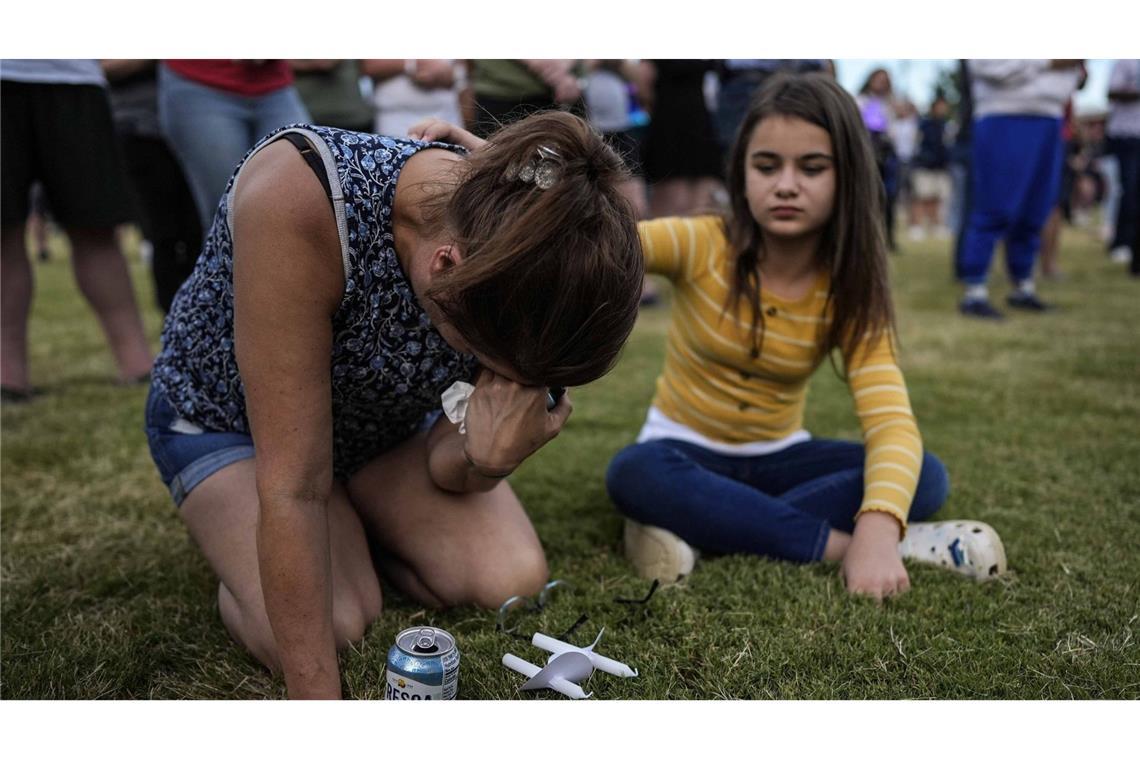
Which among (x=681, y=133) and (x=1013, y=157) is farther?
(x=681, y=133)

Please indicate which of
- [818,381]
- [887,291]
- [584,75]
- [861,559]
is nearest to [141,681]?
[861,559]

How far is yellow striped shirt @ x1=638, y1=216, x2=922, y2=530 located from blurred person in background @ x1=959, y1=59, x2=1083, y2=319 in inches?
138

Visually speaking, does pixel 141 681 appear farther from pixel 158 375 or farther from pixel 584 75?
pixel 584 75

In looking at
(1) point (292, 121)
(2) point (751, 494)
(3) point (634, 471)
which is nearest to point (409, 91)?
(1) point (292, 121)

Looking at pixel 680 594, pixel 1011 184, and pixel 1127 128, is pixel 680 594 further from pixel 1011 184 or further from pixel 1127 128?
pixel 1127 128

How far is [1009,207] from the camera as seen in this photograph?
202 inches

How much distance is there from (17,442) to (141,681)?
5.31 ft

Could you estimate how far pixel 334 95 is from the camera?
4.11 m

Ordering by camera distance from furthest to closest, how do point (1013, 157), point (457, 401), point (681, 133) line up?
1. point (681, 133)
2. point (1013, 157)
3. point (457, 401)

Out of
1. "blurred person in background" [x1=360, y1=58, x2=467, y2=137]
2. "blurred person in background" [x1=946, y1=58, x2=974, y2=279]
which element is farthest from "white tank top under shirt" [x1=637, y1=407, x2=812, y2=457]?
"blurred person in background" [x1=946, y1=58, x2=974, y2=279]

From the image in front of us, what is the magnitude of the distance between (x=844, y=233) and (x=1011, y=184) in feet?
11.9

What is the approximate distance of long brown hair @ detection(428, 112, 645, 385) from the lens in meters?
1.19

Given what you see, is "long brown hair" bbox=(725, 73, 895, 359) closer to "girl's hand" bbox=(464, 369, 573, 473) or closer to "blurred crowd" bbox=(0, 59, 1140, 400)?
"blurred crowd" bbox=(0, 59, 1140, 400)

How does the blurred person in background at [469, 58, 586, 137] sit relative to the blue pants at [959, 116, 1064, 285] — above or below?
above
